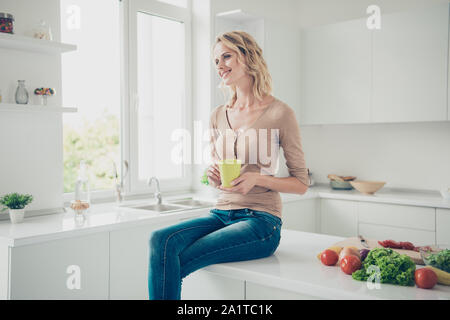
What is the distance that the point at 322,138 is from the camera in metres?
4.38

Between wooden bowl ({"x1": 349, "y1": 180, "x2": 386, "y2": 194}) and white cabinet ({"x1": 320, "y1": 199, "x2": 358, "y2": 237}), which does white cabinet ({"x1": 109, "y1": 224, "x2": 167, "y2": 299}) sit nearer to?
white cabinet ({"x1": 320, "y1": 199, "x2": 358, "y2": 237})

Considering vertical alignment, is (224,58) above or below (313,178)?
above

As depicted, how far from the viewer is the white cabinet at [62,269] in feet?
6.61

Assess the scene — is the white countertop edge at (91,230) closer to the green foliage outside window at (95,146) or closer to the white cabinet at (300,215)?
the white cabinet at (300,215)

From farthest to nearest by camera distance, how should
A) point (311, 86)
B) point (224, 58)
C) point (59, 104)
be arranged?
point (311, 86) → point (59, 104) → point (224, 58)

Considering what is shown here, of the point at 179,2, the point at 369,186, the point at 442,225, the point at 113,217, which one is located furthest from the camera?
the point at 179,2

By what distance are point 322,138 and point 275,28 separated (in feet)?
3.89

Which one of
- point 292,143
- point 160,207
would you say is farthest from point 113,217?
point 292,143

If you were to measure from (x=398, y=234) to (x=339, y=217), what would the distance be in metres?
0.48

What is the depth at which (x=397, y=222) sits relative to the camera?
3.34m

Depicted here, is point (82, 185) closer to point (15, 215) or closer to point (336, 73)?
point (15, 215)
